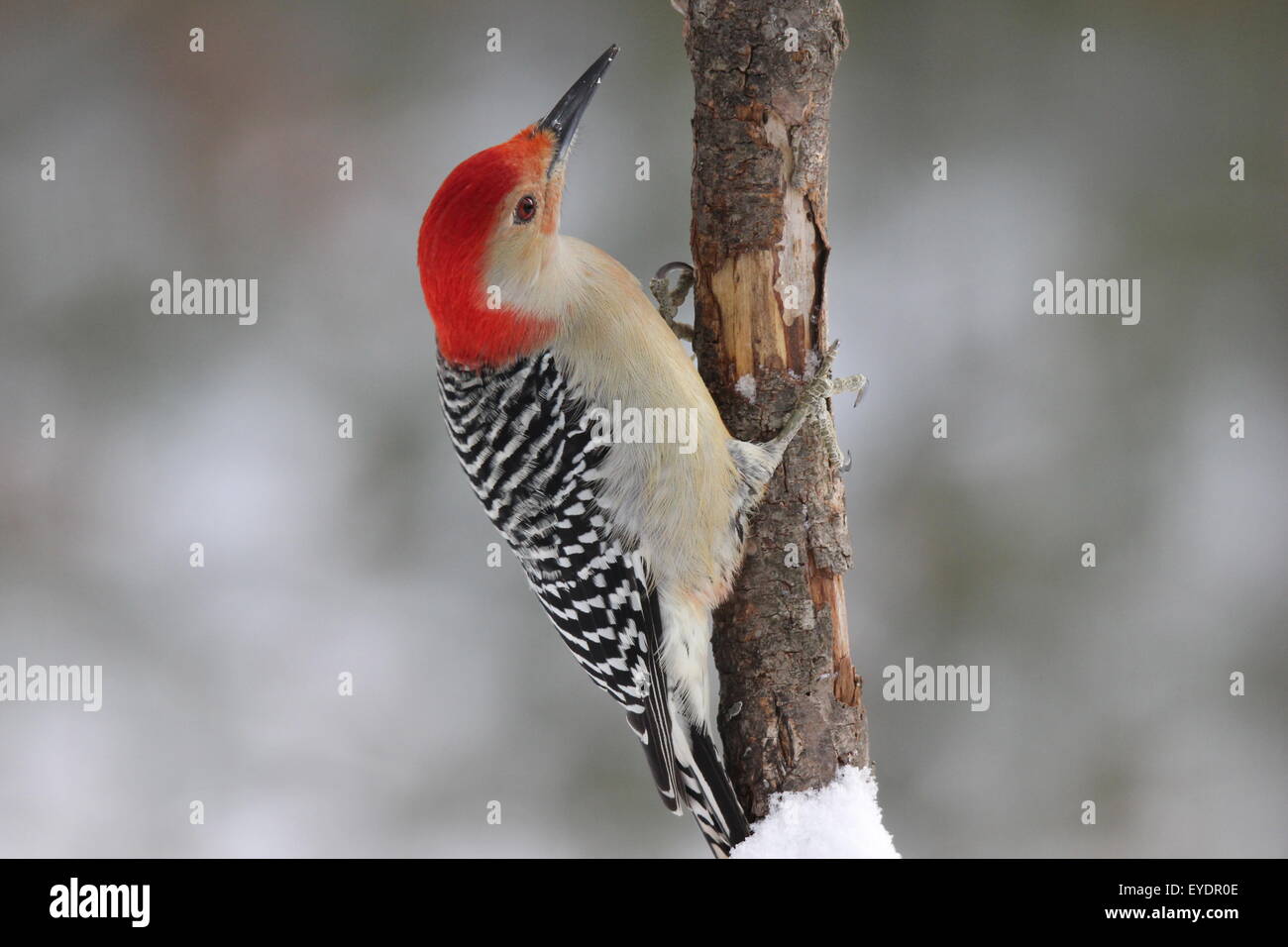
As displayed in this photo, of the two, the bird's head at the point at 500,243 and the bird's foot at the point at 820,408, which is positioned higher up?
the bird's head at the point at 500,243

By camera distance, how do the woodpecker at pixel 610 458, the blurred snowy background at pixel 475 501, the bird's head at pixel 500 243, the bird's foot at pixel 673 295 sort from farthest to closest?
the blurred snowy background at pixel 475 501, the bird's foot at pixel 673 295, the woodpecker at pixel 610 458, the bird's head at pixel 500 243

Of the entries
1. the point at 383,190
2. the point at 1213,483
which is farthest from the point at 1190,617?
the point at 383,190

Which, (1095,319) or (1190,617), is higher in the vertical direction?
(1095,319)

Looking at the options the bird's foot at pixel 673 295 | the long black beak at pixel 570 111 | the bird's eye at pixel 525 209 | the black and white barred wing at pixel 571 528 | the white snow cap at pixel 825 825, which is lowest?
the white snow cap at pixel 825 825

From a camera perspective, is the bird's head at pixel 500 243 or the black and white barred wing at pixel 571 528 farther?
the black and white barred wing at pixel 571 528

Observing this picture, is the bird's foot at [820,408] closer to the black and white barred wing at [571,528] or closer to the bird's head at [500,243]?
the black and white barred wing at [571,528]

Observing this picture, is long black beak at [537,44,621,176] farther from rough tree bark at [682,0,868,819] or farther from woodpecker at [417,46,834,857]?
rough tree bark at [682,0,868,819]

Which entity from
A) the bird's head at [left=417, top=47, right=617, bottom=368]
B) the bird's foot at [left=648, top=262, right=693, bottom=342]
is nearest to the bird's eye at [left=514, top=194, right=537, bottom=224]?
the bird's head at [left=417, top=47, right=617, bottom=368]

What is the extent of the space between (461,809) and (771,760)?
1.77 metres

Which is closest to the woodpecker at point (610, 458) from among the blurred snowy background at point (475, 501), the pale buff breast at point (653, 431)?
the pale buff breast at point (653, 431)

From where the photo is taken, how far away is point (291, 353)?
3.71m

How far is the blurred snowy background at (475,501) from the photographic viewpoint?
3.57 m

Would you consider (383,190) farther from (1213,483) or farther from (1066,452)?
(1213,483)

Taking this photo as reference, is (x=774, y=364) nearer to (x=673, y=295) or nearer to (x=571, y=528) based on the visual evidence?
(x=673, y=295)
